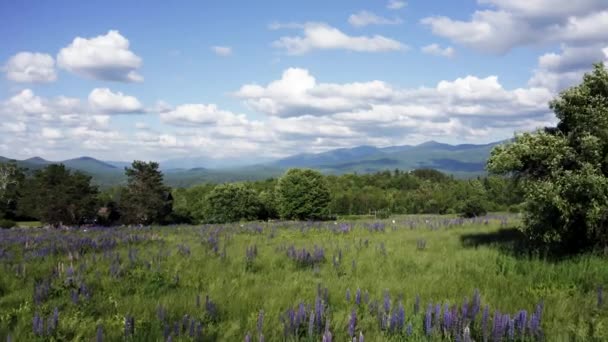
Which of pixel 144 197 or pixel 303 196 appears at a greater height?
pixel 144 197

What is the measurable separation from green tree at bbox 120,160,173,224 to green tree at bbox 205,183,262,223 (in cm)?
1239

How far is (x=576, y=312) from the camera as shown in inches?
227

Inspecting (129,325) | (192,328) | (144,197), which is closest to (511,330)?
(192,328)

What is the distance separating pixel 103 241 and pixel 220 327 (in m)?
8.66

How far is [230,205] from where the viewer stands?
92938 millimetres

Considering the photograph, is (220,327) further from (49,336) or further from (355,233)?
(355,233)

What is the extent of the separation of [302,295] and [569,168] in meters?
6.31

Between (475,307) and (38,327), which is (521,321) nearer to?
(475,307)

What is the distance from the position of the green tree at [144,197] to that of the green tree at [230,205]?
488 inches

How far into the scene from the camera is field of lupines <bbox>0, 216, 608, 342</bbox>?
4.90m

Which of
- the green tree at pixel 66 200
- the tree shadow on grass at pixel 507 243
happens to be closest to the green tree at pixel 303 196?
the green tree at pixel 66 200

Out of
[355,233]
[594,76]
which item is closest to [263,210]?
[355,233]

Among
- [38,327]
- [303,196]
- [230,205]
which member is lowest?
[230,205]

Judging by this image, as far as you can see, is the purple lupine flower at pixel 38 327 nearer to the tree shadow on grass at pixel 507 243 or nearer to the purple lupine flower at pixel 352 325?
the purple lupine flower at pixel 352 325
